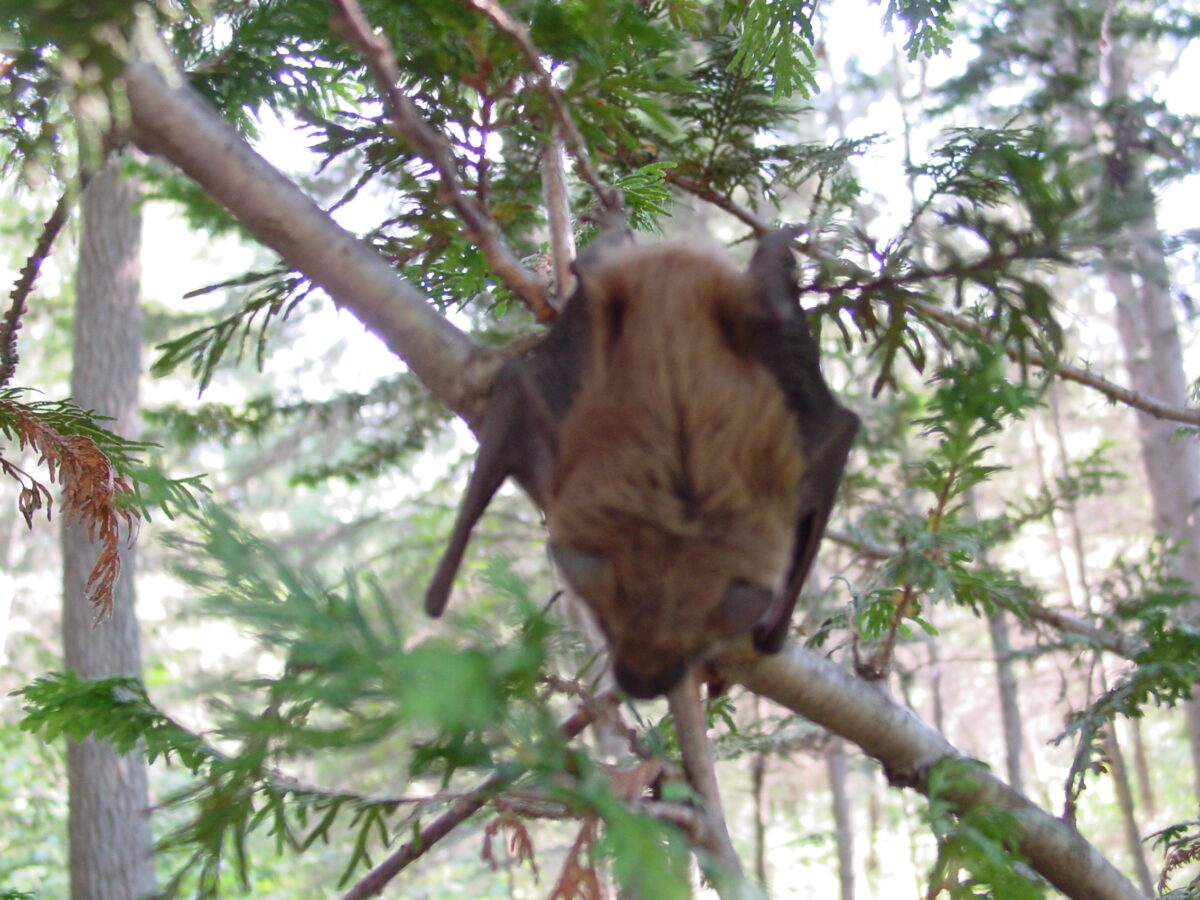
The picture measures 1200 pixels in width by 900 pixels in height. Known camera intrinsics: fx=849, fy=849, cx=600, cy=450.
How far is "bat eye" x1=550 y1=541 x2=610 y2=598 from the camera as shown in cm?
241

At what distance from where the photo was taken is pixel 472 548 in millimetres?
12672

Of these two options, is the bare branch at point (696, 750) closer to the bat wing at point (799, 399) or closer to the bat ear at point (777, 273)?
the bat wing at point (799, 399)

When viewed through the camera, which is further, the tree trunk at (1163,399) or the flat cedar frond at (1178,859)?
the tree trunk at (1163,399)

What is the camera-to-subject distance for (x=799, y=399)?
9.37ft

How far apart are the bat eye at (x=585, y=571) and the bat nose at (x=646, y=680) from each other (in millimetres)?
224

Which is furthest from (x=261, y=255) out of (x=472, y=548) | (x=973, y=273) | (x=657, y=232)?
(x=973, y=273)

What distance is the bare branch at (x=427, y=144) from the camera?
6.99 feet

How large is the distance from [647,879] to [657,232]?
11.3 ft

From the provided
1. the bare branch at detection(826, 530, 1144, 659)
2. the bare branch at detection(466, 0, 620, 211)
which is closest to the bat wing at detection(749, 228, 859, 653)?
the bare branch at detection(466, 0, 620, 211)

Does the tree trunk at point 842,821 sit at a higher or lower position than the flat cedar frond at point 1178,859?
higher

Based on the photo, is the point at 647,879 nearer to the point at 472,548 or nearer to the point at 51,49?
the point at 51,49

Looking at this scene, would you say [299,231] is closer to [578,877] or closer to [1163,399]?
[578,877]

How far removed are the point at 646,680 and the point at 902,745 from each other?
1074mm

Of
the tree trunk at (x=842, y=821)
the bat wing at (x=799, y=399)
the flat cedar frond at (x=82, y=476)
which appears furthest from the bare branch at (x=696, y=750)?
the tree trunk at (x=842, y=821)
